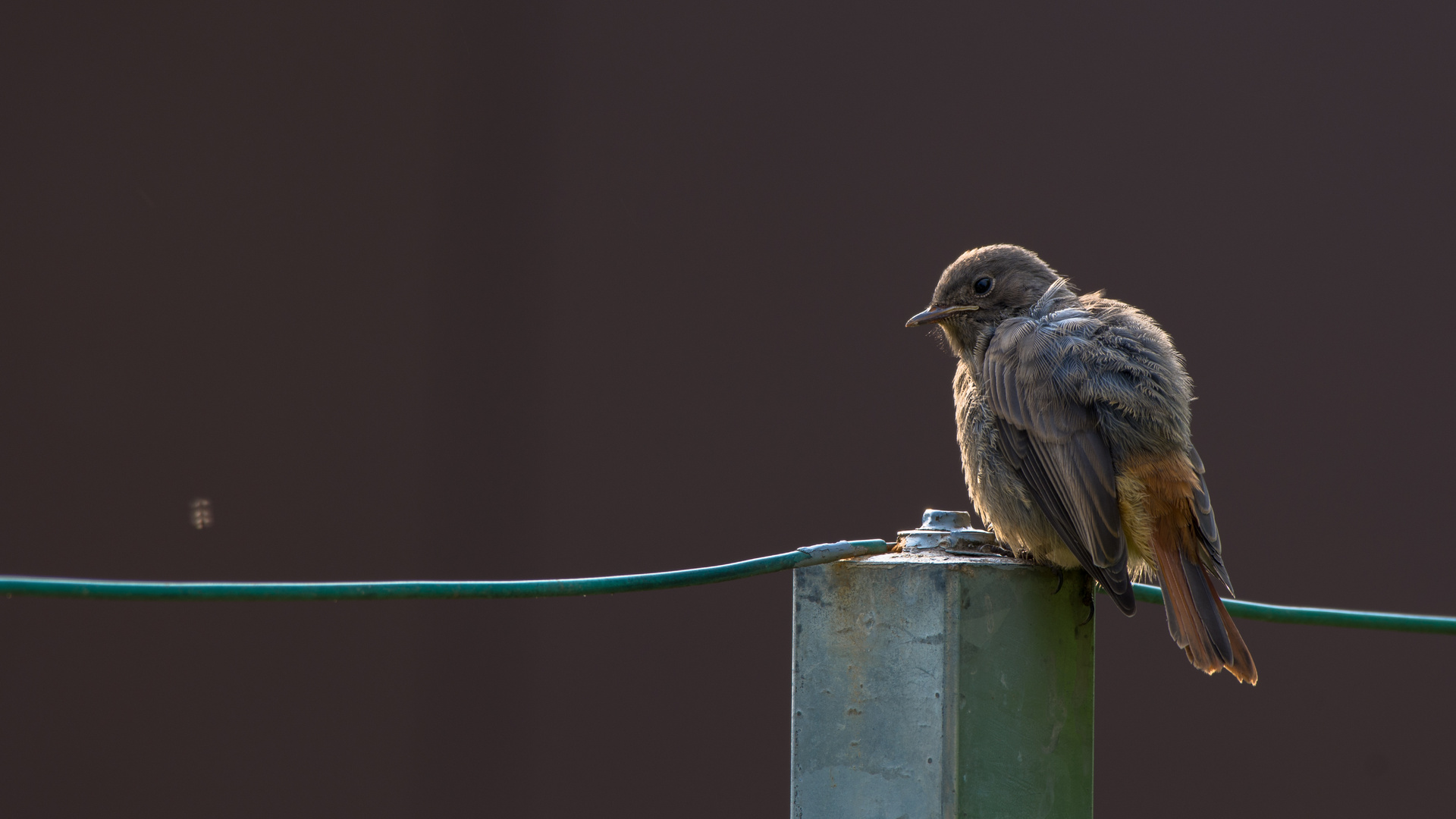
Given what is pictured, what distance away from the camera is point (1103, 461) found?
107 inches

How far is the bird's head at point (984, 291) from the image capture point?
11.4 ft

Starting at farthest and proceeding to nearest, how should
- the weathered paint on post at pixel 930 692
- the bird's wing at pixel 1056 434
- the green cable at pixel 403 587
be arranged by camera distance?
the bird's wing at pixel 1056 434
the weathered paint on post at pixel 930 692
the green cable at pixel 403 587

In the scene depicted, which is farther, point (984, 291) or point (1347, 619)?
point (984, 291)

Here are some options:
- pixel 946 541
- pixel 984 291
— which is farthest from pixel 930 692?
pixel 984 291

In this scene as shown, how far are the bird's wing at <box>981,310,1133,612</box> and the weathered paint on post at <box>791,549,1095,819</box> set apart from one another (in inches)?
25.2

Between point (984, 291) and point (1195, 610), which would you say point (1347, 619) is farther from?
point (984, 291)

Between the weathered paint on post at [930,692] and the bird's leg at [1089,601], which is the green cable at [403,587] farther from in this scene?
the bird's leg at [1089,601]

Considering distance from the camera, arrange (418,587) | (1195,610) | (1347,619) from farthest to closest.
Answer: (1195,610) → (1347,619) → (418,587)

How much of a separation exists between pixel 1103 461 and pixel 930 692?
1177 mm

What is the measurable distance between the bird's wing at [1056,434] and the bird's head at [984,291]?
39 cm

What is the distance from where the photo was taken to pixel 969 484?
9.96 ft

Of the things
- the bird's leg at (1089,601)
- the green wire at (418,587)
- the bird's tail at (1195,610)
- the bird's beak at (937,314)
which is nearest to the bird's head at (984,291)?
the bird's beak at (937,314)

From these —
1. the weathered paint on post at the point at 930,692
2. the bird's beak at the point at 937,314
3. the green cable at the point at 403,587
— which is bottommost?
the weathered paint on post at the point at 930,692

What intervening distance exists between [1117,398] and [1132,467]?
0.55 ft
